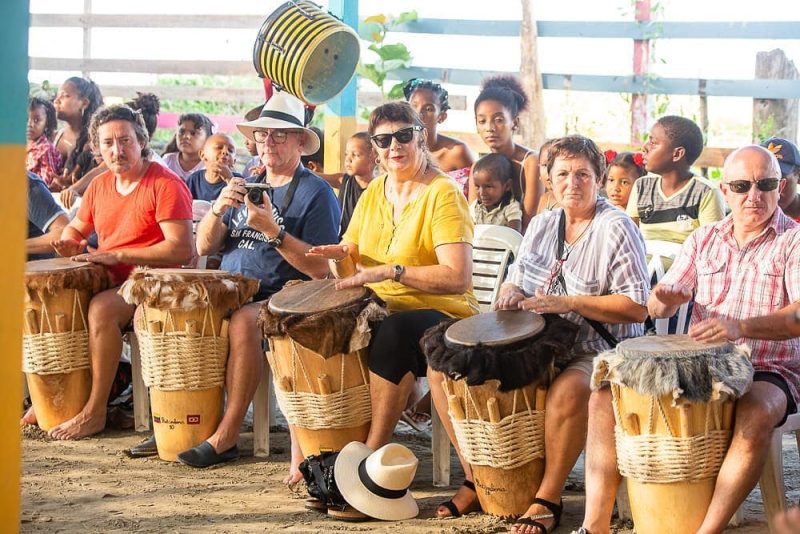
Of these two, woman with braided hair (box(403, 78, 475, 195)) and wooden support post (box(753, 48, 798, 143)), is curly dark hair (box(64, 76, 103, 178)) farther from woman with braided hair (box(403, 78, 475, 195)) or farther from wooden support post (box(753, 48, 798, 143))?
wooden support post (box(753, 48, 798, 143))

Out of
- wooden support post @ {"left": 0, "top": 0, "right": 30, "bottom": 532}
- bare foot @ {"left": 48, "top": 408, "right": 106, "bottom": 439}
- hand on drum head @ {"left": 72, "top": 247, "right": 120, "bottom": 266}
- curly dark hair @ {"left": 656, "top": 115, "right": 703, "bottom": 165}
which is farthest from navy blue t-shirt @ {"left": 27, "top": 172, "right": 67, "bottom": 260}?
wooden support post @ {"left": 0, "top": 0, "right": 30, "bottom": 532}

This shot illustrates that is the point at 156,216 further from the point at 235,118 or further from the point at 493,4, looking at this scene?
the point at 493,4

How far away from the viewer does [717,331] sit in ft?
11.8

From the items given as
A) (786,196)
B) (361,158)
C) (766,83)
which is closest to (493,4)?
(766,83)

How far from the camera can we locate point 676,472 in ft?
11.6

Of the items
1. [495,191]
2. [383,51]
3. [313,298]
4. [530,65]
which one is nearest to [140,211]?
[313,298]

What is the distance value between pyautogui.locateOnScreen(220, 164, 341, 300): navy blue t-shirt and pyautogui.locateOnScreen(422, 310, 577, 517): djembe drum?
113 cm

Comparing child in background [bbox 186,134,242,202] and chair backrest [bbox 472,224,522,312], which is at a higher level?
child in background [bbox 186,134,242,202]

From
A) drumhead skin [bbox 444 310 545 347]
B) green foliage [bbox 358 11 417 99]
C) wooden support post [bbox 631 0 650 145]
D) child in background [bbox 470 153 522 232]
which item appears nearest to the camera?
drumhead skin [bbox 444 310 545 347]

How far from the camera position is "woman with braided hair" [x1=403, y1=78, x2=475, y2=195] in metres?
6.63

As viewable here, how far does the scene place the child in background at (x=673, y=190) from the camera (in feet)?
18.7

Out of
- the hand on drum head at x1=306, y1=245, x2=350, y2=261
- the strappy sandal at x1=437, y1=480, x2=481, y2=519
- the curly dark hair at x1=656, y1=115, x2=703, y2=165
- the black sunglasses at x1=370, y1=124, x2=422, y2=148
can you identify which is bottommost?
the strappy sandal at x1=437, y1=480, x2=481, y2=519

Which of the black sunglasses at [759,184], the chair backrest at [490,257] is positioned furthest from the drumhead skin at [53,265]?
the black sunglasses at [759,184]

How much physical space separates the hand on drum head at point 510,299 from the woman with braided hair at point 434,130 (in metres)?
2.39
